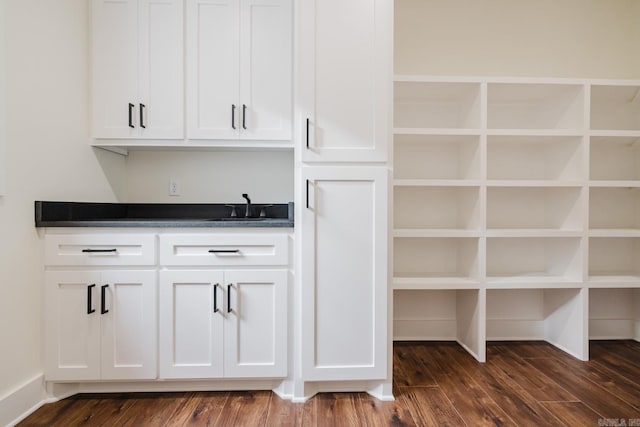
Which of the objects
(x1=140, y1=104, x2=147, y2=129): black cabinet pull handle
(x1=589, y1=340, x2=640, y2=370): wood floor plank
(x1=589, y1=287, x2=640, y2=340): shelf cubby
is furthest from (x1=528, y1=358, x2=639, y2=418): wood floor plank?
(x1=140, y1=104, x2=147, y2=129): black cabinet pull handle

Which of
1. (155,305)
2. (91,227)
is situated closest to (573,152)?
(155,305)

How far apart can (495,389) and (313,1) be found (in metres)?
2.19

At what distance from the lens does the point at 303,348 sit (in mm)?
1700

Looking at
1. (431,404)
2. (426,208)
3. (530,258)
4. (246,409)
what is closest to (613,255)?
(530,258)

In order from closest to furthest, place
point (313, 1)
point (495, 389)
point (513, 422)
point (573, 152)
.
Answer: point (513, 422)
point (313, 1)
point (495, 389)
point (573, 152)

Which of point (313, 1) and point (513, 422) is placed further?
point (313, 1)

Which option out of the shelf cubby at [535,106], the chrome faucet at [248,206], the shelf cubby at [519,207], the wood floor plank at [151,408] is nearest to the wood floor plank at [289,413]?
the wood floor plank at [151,408]

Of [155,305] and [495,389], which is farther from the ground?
[155,305]

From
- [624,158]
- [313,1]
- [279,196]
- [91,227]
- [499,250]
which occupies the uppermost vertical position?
[313,1]

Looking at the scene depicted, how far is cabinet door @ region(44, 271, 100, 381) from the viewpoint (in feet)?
5.51

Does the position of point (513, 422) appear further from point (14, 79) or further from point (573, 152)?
point (14, 79)

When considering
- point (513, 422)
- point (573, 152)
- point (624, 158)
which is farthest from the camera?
point (624, 158)

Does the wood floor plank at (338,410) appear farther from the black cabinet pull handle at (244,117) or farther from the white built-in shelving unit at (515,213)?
the black cabinet pull handle at (244,117)

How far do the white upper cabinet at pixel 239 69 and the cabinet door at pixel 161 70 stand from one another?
0.06 meters
